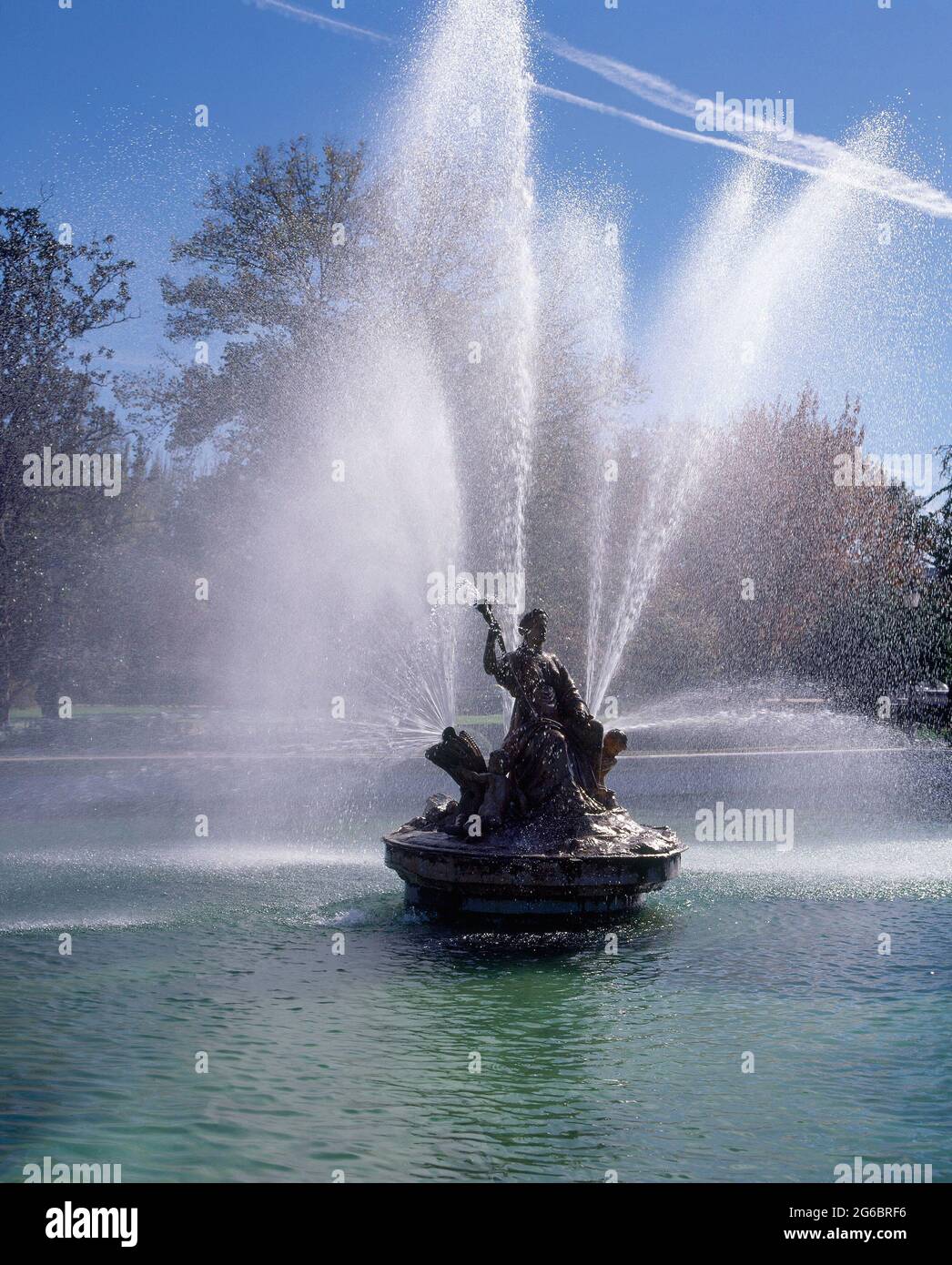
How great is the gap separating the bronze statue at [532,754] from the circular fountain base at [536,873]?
322mm

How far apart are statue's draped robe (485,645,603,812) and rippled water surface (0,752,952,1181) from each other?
1.33 metres

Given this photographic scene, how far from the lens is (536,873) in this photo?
37.1 ft

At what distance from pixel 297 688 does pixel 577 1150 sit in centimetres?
2876

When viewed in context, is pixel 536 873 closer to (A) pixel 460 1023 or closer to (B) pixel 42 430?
(A) pixel 460 1023

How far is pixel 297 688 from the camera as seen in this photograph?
115ft

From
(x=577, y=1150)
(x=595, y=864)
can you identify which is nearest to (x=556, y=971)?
(x=595, y=864)

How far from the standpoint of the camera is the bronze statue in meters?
12.0

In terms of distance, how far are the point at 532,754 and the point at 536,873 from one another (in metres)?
1.24
